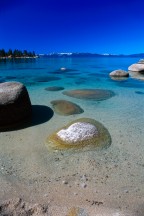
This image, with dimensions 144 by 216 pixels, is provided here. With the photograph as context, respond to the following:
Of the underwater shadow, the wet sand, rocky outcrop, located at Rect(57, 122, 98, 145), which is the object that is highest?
rocky outcrop, located at Rect(57, 122, 98, 145)

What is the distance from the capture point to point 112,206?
5.56 metres

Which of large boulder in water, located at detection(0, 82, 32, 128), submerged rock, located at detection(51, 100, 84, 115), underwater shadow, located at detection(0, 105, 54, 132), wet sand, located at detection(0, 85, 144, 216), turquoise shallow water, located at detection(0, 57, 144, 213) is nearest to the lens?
wet sand, located at detection(0, 85, 144, 216)

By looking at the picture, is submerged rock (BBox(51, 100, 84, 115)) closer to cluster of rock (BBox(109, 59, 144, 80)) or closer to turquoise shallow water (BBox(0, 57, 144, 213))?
turquoise shallow water (BBox(0, 57, 144, 213))

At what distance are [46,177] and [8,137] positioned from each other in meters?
3.63

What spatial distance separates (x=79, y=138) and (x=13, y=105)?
3949 millimetres

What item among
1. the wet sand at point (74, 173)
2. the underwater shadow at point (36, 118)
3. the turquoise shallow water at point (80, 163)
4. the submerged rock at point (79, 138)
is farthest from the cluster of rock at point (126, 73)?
the submerged rock at point (79, 138)

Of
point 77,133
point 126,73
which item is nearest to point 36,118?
point 77,133

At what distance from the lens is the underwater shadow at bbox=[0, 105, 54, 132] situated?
35.0 feet

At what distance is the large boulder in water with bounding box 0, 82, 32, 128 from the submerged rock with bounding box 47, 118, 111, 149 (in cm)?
248

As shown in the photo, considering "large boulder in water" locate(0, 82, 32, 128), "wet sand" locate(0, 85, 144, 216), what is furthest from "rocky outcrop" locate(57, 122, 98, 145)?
"large boulder in water" locate(0, 82, 32, 128)

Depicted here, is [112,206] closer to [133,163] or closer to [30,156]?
[133,163]

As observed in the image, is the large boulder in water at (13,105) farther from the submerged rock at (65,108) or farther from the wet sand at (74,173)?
the submerged rock at (65,108)

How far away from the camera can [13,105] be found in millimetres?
10711

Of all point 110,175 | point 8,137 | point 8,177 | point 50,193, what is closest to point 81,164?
point 110,175
